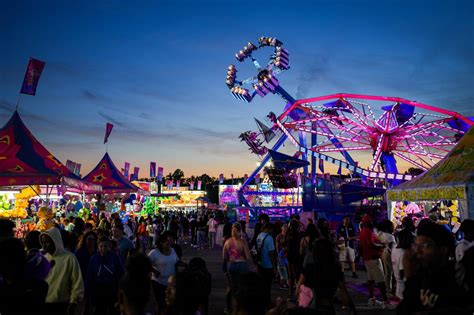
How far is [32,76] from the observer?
16750mm

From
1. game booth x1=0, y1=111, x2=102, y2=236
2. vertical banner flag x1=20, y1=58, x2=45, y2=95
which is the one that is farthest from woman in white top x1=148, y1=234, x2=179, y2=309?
vertical banner flag x1=20, y1=58, x2=45, y2=95

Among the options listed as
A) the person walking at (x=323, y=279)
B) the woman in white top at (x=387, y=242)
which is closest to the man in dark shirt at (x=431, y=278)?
the person walking at (x=323, y=279)

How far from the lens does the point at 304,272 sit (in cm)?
468

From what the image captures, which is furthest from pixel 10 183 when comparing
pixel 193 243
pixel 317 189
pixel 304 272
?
pixel 317 189

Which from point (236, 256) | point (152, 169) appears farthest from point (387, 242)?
point (152, 169)

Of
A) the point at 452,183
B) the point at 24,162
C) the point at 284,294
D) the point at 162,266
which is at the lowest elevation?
the point at 284,294

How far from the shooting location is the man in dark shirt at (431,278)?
8.19ft

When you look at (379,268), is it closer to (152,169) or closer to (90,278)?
(90,278)

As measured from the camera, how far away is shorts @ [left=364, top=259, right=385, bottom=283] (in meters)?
8.44

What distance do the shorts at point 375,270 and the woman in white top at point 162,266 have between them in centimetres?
452

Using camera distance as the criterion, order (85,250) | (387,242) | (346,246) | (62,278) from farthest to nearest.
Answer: (346,246), (387,242), (85,250), (62,278)

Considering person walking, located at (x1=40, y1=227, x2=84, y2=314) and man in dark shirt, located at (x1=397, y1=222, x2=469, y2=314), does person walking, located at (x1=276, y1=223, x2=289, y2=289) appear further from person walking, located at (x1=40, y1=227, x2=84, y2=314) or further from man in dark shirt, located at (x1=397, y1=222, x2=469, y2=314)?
man in dark shirt, located at (x1=397, y1=222, x2=469, y2=314)

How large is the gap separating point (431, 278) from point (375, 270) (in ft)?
20.7

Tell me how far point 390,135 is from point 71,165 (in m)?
25.6
